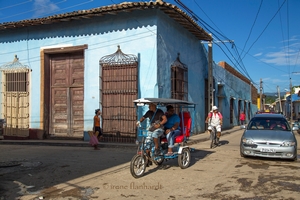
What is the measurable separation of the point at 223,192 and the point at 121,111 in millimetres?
7596

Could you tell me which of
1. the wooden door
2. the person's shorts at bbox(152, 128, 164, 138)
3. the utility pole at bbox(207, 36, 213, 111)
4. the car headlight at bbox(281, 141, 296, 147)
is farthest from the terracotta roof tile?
the car headlight at bbox(281, 141, 296, 147)

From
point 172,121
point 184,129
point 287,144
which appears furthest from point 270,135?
point 172,121

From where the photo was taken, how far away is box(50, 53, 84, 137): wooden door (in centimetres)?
1402

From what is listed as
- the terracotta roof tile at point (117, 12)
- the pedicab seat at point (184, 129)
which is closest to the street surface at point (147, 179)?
the pedicab seat at point (184, 129)

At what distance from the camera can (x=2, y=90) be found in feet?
50.1

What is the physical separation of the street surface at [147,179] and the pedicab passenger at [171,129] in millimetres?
658

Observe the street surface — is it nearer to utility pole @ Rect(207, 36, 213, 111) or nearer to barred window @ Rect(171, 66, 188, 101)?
barred window @ Rect(171, 66, 188, 101)

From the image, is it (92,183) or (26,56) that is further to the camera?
(26,56)

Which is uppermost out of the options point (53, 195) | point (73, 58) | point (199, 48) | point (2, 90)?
point (199, 48)

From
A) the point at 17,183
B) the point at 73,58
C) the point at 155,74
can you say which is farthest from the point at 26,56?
the point at 17,183

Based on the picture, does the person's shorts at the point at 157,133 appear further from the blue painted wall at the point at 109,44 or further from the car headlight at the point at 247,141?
the blue painted wall at the point at 109,44

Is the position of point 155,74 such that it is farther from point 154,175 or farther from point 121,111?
point 154,175

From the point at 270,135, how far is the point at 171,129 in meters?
3.32

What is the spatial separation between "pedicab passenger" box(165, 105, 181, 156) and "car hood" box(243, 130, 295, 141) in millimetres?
2572
